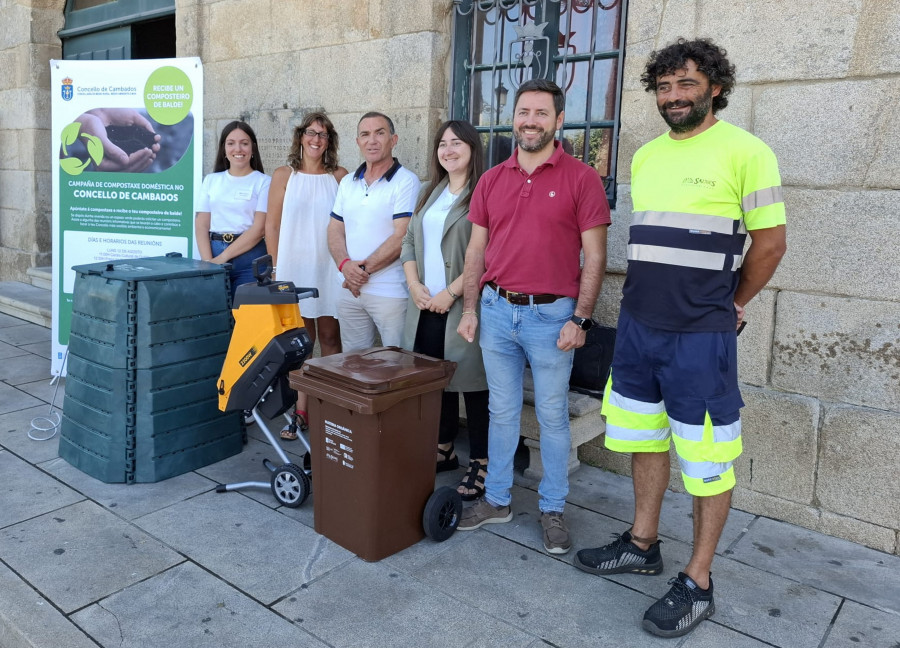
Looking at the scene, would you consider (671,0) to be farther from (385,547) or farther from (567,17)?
(385,547)

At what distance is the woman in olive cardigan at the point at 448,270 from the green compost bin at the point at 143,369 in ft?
3.86

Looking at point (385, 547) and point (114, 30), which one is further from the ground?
point (114, 30)

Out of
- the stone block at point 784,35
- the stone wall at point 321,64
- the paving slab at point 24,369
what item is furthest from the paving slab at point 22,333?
the stone block at point 784,35

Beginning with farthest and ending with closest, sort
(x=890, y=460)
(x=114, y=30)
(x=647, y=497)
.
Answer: (x=114, y=30) < (x=890, y=460) < (x=647, y=497)

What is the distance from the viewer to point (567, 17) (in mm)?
4496

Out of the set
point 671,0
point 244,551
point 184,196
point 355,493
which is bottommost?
point 244,551

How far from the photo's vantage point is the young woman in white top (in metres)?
4.79

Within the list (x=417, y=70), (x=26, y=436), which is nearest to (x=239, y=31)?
(x=417, y=70)

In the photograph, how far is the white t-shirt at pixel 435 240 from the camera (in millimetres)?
3754

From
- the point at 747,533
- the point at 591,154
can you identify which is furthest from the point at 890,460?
the point at 591,154

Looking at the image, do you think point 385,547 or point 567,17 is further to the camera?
point 567,17

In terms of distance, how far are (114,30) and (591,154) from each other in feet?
19.3

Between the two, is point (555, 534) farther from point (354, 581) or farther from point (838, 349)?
point (838, 349)

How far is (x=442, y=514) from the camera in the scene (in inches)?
134
